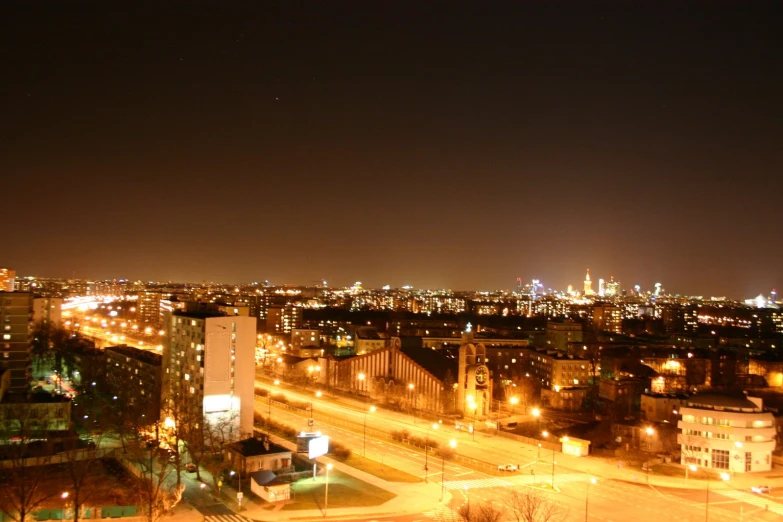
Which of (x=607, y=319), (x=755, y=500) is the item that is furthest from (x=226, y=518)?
(x=607, y=319)

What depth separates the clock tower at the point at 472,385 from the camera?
35.6 metres

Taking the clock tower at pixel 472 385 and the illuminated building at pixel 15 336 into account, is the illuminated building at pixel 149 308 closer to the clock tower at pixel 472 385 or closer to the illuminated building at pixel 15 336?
the illuminated building at pixel 15 336

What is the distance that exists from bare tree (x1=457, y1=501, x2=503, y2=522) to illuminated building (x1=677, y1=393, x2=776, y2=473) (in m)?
10.7

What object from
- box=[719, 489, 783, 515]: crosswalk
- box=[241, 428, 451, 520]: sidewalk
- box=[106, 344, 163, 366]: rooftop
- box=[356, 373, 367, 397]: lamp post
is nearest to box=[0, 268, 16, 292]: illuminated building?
box=[106, 344, 163, 366]: rooftop

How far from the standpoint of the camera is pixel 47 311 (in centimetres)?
5584

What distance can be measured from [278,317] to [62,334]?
1469 inches

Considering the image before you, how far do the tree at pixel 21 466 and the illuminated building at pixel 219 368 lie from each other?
520cm

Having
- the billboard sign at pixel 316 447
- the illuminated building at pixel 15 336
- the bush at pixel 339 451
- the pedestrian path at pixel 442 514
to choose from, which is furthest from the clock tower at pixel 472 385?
the illuminated building at pixel 15 336

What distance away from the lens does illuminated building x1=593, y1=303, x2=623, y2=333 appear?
3964 inches

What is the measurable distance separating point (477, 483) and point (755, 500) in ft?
29.1

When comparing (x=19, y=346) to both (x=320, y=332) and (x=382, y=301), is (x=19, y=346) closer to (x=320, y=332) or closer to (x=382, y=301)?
(x=320, y=332)

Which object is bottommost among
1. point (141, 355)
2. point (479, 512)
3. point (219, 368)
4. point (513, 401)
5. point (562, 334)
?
point (513, 401)

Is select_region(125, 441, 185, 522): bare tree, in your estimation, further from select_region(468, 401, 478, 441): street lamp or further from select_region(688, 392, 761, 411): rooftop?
select_region(688, 392, 761, 411): rooftop

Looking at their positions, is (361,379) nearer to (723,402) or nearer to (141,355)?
(141,355)
